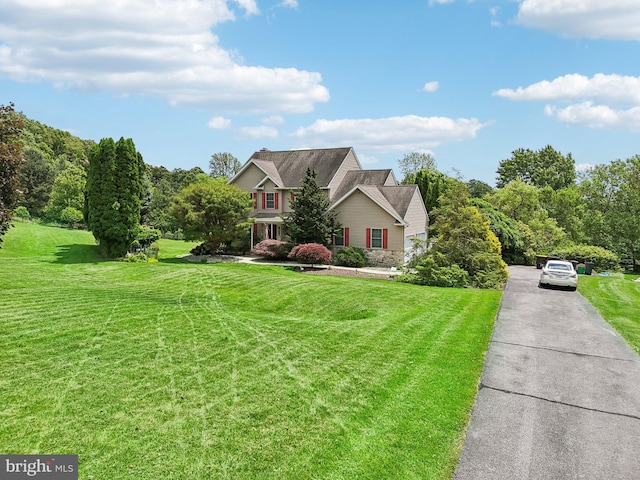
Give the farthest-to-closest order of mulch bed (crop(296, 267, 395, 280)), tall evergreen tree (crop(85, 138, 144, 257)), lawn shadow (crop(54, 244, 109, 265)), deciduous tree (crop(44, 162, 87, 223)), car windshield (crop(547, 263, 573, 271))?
deciduous tree (crop(44, 162, 87, 223))
tall evergreen tree (crop(85, 138, 144, 257))
mulch bed (crop(296, 267, 395, 280))
lawn shadow (crop(54, 244, 109, 265))
car windshield (crop(547, 263, 573, 271))

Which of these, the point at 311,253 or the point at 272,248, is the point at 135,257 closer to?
the point at 272,248

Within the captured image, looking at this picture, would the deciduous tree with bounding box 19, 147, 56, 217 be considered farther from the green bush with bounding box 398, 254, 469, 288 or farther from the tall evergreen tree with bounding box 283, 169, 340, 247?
the green bush with bounding box 398, 254, 469, 288

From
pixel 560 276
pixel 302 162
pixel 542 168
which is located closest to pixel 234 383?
pixel 560 276

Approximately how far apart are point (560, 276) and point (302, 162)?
72.9ft

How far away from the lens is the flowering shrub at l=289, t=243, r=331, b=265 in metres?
27.0

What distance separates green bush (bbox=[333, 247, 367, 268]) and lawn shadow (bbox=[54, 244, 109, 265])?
48.8 feet

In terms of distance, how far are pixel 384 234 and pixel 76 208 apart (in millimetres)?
38630

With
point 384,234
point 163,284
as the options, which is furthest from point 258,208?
point 163,284

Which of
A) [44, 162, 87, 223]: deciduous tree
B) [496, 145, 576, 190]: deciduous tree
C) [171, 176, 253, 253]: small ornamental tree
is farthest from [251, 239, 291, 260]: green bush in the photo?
[496, 145, 576, 190]: deciduous tree

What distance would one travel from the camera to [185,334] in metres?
10.3

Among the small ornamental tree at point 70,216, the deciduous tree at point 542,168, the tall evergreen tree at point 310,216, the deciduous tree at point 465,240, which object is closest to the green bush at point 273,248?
the tall evergreen tree at point 310,216

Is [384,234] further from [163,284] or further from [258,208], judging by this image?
[163,284]

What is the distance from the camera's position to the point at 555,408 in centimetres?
721

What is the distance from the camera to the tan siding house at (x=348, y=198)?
2948 cm
